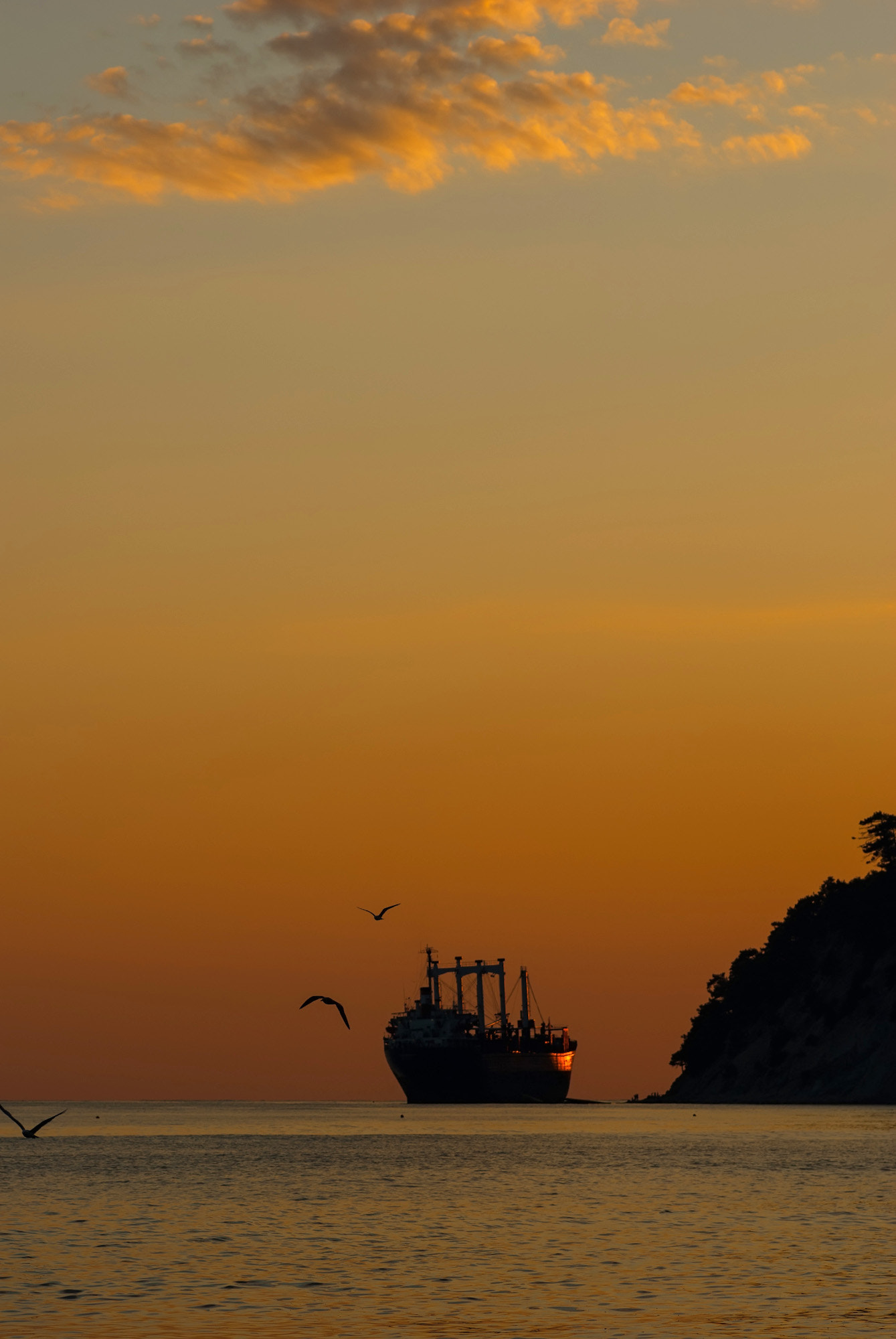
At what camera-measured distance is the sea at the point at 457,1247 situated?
36.7m

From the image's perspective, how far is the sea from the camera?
36656mm

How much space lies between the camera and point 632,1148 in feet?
424

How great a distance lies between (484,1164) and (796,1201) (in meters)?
37.8

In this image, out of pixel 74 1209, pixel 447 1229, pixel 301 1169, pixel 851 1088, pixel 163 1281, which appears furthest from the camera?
pixel 851 1088

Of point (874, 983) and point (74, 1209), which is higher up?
point (874, 983)

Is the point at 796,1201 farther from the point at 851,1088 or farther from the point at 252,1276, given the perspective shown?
the point at 851,1088

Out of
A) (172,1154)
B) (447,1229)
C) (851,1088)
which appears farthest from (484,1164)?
(851,1088)

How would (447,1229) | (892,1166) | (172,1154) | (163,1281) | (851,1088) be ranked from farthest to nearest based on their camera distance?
(851,1088) < (172,1154) < (892,1166) < (447,1229) < (163,1281)

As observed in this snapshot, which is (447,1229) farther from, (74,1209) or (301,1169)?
(301,1169)

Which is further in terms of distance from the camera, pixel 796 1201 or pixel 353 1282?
pixel 796 1201

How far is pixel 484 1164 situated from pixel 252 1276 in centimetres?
6177

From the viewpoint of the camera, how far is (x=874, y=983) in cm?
19588

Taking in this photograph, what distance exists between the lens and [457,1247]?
175 ft

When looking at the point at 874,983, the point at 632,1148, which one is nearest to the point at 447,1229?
the point at 632,1148
